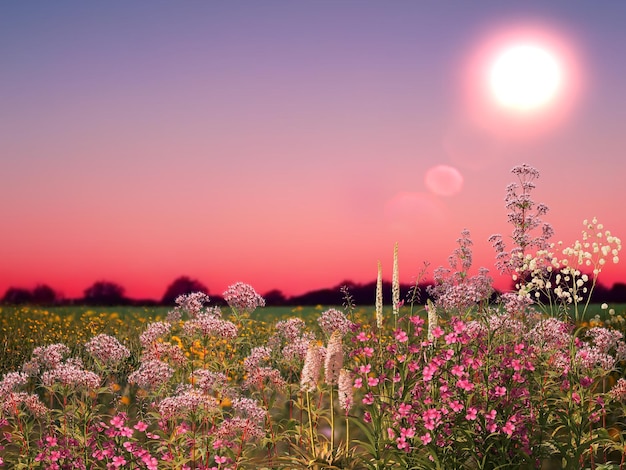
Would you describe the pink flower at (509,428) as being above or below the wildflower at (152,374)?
below

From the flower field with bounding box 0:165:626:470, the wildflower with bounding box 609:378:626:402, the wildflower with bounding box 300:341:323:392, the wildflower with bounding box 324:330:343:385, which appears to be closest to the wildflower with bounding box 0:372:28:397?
the flower field with bounding box 0:165:626:470

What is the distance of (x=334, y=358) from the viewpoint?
6.73m

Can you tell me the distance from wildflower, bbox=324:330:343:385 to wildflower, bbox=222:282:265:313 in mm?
1965

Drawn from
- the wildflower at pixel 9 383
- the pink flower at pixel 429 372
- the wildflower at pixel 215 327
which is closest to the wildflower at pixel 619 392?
the pink flower at pixel 429 372

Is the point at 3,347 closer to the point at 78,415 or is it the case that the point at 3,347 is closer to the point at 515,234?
the point at 78,415

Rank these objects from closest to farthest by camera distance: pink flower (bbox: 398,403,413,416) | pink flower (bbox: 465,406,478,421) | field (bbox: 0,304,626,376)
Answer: pink flower (bbox: 465,406,478,421)
pink flower (bbox: 398,403,413,416)
field (bbox: 0,304,626,376)

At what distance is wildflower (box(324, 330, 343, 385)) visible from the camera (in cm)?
665

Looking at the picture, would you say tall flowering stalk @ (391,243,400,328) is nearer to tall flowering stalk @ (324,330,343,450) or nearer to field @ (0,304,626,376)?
tall flowering stalk @ (324,330,343,450)

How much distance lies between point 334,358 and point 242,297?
2168mm

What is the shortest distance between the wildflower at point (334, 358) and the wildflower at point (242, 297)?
196cm

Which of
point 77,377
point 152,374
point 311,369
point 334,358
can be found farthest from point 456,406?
point 77,377

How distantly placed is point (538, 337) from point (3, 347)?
37.3ft

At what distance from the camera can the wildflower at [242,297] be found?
856cm

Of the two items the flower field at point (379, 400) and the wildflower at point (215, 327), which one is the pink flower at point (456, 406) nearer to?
the flower field at point (379, 400)
